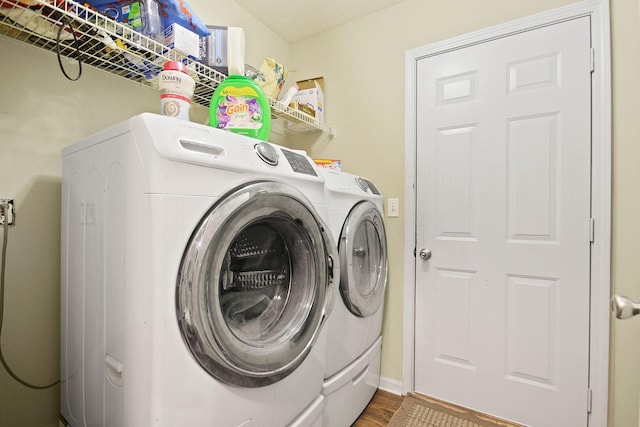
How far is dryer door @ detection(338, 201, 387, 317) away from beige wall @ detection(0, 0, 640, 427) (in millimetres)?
208

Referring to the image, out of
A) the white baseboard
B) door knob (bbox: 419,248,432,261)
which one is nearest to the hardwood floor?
the white baseboard

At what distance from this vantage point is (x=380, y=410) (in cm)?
168

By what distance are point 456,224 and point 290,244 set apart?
1.06 m

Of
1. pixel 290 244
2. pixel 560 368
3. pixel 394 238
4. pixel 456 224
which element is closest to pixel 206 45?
pixel 290 244

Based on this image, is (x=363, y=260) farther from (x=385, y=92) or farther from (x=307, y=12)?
(x=307, y=12)

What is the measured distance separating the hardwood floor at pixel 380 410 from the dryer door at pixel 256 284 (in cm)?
88

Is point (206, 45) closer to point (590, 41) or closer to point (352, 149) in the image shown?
point (352, 149)

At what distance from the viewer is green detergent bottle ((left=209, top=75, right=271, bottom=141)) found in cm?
118

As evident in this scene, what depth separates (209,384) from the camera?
79 centimetres

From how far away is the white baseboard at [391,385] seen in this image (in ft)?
6.05

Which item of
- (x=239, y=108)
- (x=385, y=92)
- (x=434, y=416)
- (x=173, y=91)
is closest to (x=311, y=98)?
(x=385, y=92)

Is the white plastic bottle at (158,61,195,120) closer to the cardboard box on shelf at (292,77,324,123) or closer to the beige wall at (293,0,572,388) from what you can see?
the cardboard box on shelf at (292,77,324,123)

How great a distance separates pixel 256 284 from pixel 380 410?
119 centimetres

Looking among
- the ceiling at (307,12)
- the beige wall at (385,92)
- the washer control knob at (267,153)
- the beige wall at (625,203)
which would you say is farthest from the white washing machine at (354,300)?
the ceiling at (307,12)
